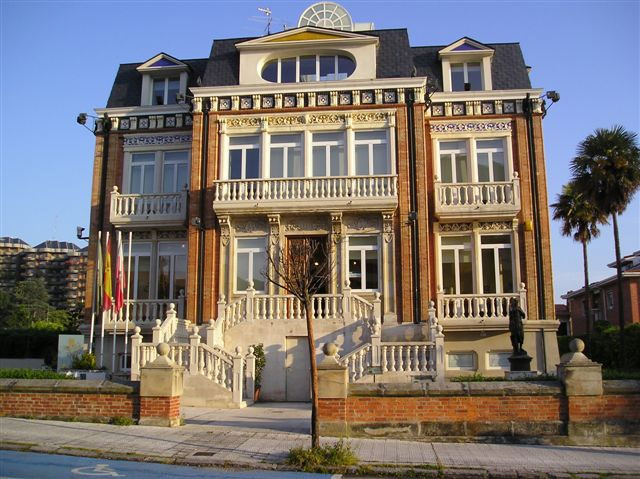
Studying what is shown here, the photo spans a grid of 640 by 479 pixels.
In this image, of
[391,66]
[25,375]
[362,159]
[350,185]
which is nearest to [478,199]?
[362,159]

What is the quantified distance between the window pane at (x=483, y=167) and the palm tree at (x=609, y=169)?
657cm

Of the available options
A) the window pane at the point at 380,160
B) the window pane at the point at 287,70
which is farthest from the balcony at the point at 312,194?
the window pane at the point at 287,70

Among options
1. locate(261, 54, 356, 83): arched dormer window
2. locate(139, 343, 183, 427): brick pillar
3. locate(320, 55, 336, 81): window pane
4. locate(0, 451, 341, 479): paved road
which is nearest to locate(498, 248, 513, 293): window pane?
locate(261, 54, 356, 83): arched dormer window

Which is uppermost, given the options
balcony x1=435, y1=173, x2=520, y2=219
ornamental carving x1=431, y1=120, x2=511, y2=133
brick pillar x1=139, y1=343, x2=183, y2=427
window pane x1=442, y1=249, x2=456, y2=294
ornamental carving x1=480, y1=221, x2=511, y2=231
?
ornamental carving x1=431, y1=120, x2=511, y2=133

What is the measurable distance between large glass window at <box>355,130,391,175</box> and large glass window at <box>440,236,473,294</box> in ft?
12.3

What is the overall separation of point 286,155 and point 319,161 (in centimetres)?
129

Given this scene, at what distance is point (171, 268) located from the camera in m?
25.0

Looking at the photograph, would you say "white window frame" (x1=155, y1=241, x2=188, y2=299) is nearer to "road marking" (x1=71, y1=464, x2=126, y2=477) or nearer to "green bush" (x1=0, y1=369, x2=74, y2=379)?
"green bush" (x1=0, y1=369, x2=74, y2=379)

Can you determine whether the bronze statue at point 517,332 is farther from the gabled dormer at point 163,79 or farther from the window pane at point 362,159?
the gabled dormer at point 163,79

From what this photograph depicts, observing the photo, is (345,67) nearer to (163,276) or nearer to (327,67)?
(327,67)

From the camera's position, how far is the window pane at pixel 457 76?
25.4 metres

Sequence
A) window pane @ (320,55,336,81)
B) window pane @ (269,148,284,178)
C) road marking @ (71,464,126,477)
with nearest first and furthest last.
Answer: road marking @ (71,464,126,477)
window pane @ (269,148,284,178)
window pane @ (320,55,336,81)

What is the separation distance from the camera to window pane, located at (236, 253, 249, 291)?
23.0 m

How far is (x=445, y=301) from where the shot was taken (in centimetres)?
2258
